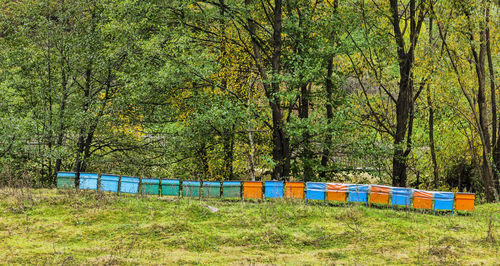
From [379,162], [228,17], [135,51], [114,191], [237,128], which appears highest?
[228,17]

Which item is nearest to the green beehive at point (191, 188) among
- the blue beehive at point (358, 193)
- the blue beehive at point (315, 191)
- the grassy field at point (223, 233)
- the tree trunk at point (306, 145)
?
the grassy field at point (223, 233)

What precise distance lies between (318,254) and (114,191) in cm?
787

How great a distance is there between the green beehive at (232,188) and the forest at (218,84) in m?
3.20

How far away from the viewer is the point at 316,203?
15617 mm

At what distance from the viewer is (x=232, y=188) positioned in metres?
15.7

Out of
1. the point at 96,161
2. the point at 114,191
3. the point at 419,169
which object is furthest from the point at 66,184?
the point at 419,169

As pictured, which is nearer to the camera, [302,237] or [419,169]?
[302,237]

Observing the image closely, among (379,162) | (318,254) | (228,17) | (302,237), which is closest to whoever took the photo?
(318,254)

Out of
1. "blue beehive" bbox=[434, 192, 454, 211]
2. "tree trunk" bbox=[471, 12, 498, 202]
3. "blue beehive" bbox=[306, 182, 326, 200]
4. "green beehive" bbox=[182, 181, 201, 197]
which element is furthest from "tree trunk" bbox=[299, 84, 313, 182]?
"tree trunk" bbox=[471, 12, 498, 202]

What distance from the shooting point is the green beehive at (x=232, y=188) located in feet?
51.3

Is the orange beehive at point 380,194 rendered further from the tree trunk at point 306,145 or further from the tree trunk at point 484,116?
the tree trunk at point 484,116

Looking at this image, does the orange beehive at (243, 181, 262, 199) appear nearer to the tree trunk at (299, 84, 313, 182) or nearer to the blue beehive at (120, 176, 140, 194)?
the blue beehive at (120, 176, 140, 194)

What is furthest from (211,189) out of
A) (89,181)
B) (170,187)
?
(89,181)

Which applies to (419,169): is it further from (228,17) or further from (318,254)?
(318,254)
